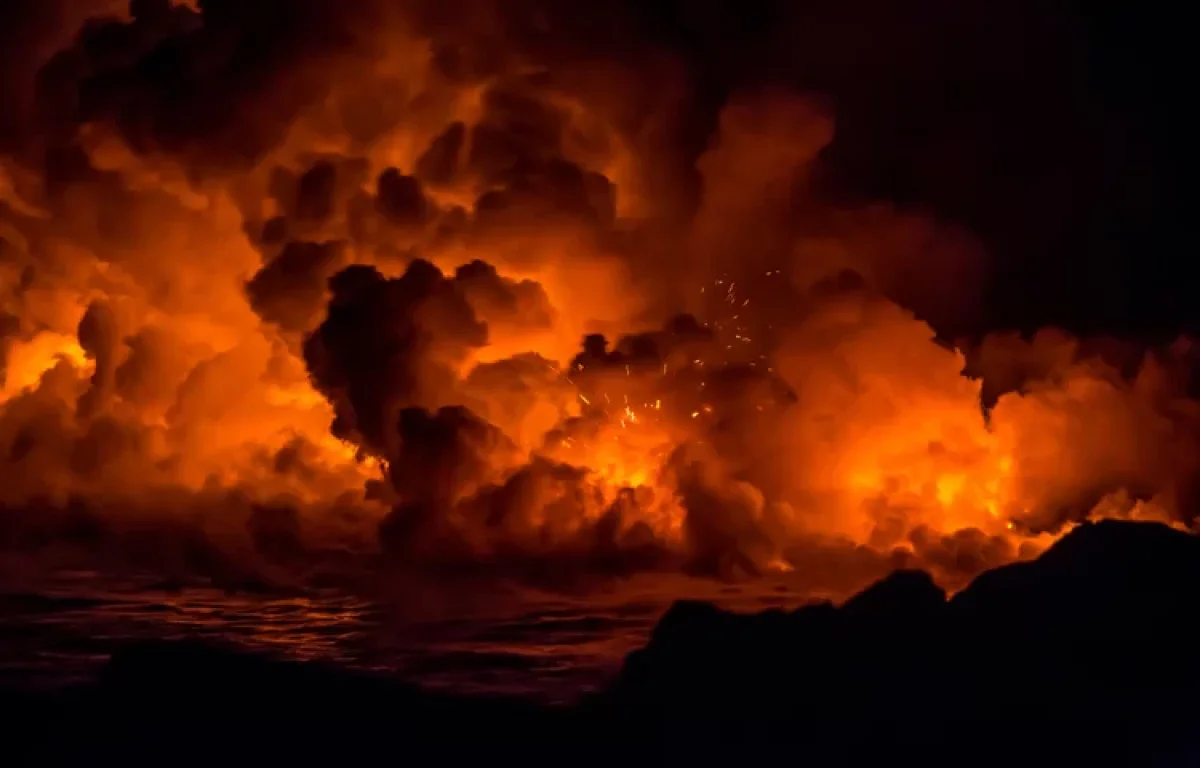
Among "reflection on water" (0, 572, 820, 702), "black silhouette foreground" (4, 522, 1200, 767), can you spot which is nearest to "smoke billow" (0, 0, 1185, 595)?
"reflection on water" (0, 572, 820, 702)

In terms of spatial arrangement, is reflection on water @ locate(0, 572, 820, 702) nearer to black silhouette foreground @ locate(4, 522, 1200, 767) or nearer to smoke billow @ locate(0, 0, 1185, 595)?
black silhouette foreground @ locate(4, 522, 1200, 767)

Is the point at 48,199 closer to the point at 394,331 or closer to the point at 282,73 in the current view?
the point at 282,73

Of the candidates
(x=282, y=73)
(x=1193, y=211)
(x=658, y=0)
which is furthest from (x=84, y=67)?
(x=1193, y=211)

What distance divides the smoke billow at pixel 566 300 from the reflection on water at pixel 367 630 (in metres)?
1.07

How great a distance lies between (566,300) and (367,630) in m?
3.93

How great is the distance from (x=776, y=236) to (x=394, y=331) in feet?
11.5

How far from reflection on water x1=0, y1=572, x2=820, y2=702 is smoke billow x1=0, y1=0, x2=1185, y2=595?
1.07m

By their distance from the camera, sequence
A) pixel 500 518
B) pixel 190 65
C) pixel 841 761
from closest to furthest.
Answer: pixel 841 761, pixel 500 518, pixel 190 65

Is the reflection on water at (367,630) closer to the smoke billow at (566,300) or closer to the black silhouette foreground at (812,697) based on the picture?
the black silhouette foreground at (812,697)

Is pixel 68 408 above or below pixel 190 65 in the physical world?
below

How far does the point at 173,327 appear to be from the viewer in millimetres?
13469

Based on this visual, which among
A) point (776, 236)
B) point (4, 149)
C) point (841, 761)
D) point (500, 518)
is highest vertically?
point (4, 149)

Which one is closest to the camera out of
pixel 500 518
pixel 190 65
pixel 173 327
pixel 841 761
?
pixel 841 761

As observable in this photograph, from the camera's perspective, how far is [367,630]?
8.41 meters
